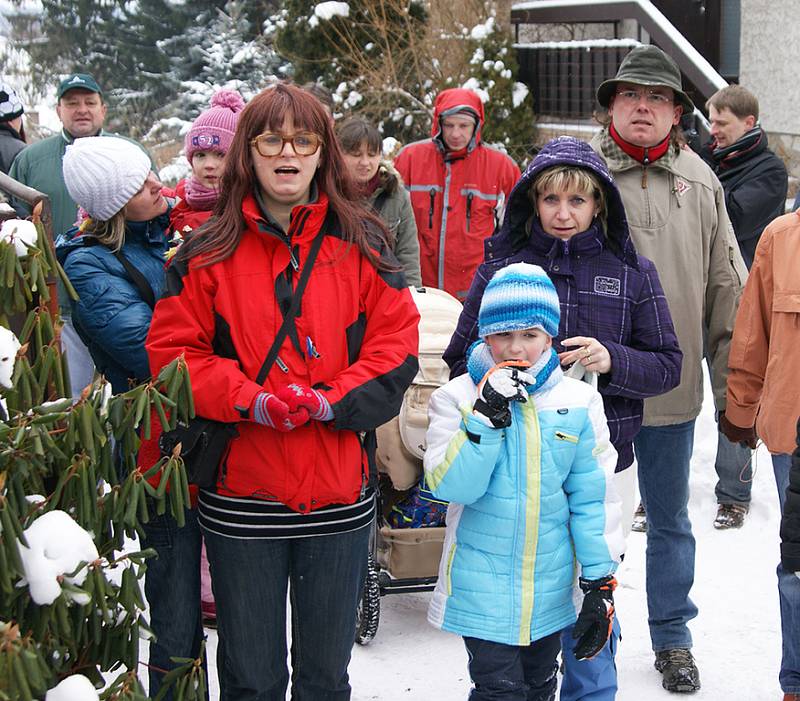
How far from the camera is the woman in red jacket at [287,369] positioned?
2895 millimetres

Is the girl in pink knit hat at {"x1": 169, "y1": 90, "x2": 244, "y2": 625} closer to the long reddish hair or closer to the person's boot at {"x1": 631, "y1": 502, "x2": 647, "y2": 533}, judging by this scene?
the long reddish hair

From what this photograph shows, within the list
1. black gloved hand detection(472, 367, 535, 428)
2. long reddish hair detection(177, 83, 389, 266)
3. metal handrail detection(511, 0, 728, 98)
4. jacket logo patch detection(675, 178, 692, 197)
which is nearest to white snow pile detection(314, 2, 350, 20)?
metal handrail detection(511, 0, 728, 98)

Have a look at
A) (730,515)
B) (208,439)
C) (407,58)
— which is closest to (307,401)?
(208,439)

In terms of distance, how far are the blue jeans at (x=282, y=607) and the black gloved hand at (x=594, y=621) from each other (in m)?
0.63

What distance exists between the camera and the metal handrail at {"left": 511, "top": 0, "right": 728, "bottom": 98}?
34.6 ft

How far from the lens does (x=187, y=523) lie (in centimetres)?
317

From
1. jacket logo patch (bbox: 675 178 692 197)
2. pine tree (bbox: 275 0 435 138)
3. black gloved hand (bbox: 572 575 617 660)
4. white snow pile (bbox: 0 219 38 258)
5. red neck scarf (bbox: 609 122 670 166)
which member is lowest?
black gloved hand (bbox: 572 575 617 660)

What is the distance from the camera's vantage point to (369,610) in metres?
4.34

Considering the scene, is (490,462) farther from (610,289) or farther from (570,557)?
(610,289)

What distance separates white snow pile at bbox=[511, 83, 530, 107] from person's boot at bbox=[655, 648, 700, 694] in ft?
33.3

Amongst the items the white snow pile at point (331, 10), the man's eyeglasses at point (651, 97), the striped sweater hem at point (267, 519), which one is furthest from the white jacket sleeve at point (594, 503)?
the white snow pile at point (331, 10)

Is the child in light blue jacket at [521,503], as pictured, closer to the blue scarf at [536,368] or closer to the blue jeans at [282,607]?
the blue scarf at [536,368]

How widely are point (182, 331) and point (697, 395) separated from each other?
1980 mm

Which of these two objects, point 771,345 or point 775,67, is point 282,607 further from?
point 775,67
